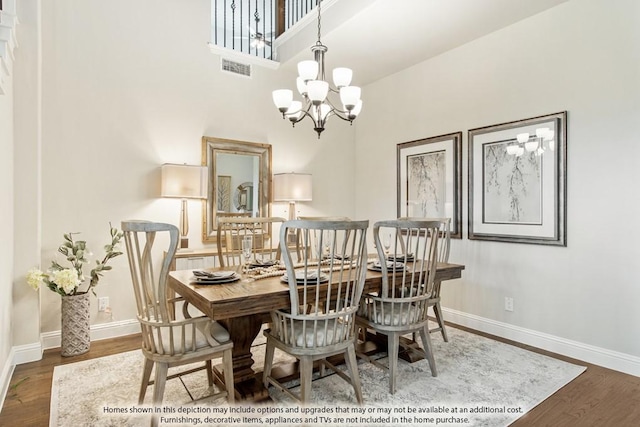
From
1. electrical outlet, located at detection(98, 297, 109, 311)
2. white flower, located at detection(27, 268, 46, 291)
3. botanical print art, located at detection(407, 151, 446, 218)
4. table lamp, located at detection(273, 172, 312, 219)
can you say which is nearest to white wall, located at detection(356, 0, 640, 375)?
botanical print art, located at detection(407, 151, 446, 218)

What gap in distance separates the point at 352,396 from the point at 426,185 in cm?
261

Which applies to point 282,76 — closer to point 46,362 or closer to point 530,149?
point 530,149

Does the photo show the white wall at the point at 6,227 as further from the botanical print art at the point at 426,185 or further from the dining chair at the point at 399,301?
the botanical print art at the point at 426,185

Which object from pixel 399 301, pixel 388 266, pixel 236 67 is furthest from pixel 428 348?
pixel 236 67

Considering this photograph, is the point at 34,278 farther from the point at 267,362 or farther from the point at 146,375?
the point at 267,362

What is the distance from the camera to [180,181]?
3.53m

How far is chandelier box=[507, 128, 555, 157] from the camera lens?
3.18m

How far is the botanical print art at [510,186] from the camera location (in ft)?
10.7

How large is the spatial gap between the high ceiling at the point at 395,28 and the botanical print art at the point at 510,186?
1132 mm

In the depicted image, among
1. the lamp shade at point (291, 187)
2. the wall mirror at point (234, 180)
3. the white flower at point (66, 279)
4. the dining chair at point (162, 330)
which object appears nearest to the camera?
the dining chair at point (162, 330)

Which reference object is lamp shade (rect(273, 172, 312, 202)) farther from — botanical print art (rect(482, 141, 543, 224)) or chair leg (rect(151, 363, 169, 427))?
chair leg (rect(151, 363, 169, 427))

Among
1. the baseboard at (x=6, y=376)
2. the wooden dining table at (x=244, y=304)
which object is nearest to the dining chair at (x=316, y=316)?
the wooden dining table at (x=244, y=304)

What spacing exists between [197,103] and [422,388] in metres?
3.42

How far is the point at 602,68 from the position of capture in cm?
287
